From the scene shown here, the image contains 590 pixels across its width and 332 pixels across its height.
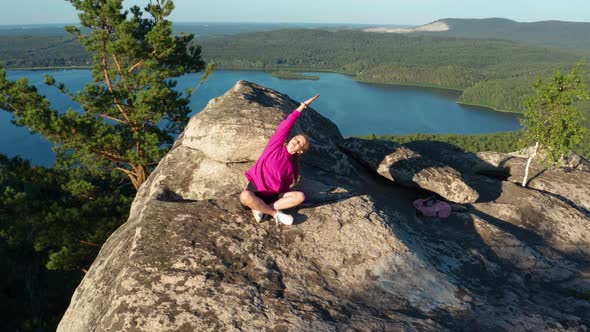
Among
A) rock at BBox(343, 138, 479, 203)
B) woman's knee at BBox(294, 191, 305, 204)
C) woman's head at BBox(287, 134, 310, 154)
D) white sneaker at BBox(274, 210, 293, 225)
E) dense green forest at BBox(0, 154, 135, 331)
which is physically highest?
woman's head at BBox(287, 134, 310, 154)

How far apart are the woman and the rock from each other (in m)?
5.03

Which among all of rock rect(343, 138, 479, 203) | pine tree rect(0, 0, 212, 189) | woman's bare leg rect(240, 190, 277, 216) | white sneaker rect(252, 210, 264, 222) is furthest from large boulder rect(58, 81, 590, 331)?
pine tree rect(0, 0, 212, 189)

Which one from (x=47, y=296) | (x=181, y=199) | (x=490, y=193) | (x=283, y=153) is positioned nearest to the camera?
(x=283, y=153)

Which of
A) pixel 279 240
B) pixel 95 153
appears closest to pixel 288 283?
pixel 279 240

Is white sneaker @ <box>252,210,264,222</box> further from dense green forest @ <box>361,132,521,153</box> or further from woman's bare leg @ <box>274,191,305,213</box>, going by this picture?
dense green forest @ <box>361,132,521,153</box>

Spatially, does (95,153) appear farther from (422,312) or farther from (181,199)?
(422,312)

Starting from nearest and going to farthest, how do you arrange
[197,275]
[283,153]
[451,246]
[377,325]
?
[377,325] < [197,275] < [283,153] < [451,246]

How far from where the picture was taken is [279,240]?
18.5 ft

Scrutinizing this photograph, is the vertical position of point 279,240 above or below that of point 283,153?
below

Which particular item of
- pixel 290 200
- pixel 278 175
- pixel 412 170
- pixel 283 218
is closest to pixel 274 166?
pixel 278 175

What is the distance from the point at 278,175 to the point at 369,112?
10341 cm

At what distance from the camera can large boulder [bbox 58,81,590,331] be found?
4.45m

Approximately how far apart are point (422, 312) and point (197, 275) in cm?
280

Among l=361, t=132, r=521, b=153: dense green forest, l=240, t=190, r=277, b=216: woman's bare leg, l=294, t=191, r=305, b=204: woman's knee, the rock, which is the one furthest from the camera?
l=361, t=132, r=521, b=153: dense green forest
